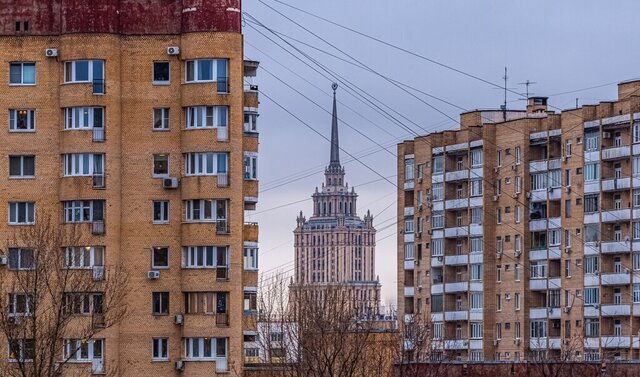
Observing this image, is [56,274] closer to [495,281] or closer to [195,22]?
[195,22]

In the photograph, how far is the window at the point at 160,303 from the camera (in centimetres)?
10194

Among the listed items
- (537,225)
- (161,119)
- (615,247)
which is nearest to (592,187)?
(615,247)

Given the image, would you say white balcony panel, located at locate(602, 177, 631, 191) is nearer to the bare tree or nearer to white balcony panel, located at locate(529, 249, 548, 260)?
white balcony panel, located at locate(529, 249, 548, 260)

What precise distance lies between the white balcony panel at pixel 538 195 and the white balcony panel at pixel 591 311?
9.02 m

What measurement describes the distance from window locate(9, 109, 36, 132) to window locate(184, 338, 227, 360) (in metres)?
12.7

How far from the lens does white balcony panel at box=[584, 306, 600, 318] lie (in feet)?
478

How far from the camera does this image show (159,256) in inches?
4038

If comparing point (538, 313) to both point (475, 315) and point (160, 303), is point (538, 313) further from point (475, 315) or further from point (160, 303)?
point (160, 303)

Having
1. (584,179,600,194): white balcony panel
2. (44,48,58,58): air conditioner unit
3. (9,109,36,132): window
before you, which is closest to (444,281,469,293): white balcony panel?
(584,179,600,194): white balcony panel

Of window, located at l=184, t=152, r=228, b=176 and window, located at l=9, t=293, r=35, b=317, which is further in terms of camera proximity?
window, located at l=184, t=152, r=228, b=176

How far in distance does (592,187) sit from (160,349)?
5181 centimetres

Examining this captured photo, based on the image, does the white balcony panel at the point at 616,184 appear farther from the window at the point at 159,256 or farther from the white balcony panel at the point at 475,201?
the window at the point at 159,256

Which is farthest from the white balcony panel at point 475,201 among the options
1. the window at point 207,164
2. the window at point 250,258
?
the window at point 207,164

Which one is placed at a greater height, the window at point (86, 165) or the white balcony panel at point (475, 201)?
the white balcony panel at point (475, 201)
